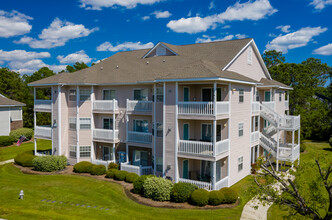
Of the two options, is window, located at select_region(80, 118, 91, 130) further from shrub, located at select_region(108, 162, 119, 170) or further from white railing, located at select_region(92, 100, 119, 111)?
shrub, located at select_region(108, 162, 119, 170)

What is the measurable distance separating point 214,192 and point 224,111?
6084 millimetres

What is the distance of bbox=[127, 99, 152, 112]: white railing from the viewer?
24.0 meters

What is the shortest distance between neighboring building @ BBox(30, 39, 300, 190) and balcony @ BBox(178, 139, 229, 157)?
0.07m

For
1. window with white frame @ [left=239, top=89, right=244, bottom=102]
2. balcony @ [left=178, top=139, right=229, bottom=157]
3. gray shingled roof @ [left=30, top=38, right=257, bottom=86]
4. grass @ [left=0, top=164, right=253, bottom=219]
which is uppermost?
gray shingled roof @ [left=30, top=38, right=257, bottom=86]

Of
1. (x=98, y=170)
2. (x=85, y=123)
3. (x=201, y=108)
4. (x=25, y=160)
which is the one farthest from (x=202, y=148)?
(x=25, y=160)

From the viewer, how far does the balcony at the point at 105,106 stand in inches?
1026

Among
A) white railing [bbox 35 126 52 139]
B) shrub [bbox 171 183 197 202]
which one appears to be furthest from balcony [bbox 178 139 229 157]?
white railing [bbox 35 126 52 139]

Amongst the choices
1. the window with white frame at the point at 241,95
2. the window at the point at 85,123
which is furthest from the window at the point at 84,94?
the window with white frame at the point at 241,95

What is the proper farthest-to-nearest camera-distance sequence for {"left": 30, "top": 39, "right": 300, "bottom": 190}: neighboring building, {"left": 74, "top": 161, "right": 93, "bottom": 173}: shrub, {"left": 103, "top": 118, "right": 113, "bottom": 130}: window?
{"left": 103, "top": 118, "right": 113, "bottom": 130}: window
{"left": 74, "top": 161, "right": 93, "bottom": 173}: shrub
{"left": 30, "top": 39, "right": 300, "bottom": 190}: neighboring building

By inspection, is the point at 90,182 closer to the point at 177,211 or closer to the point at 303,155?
the point at 177,211

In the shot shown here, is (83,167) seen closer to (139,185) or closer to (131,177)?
(131,177)

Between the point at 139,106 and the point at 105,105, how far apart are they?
411 centimetres

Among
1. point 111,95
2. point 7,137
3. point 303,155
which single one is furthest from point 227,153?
point 7,137

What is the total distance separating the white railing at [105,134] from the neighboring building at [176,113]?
0.32 ft
